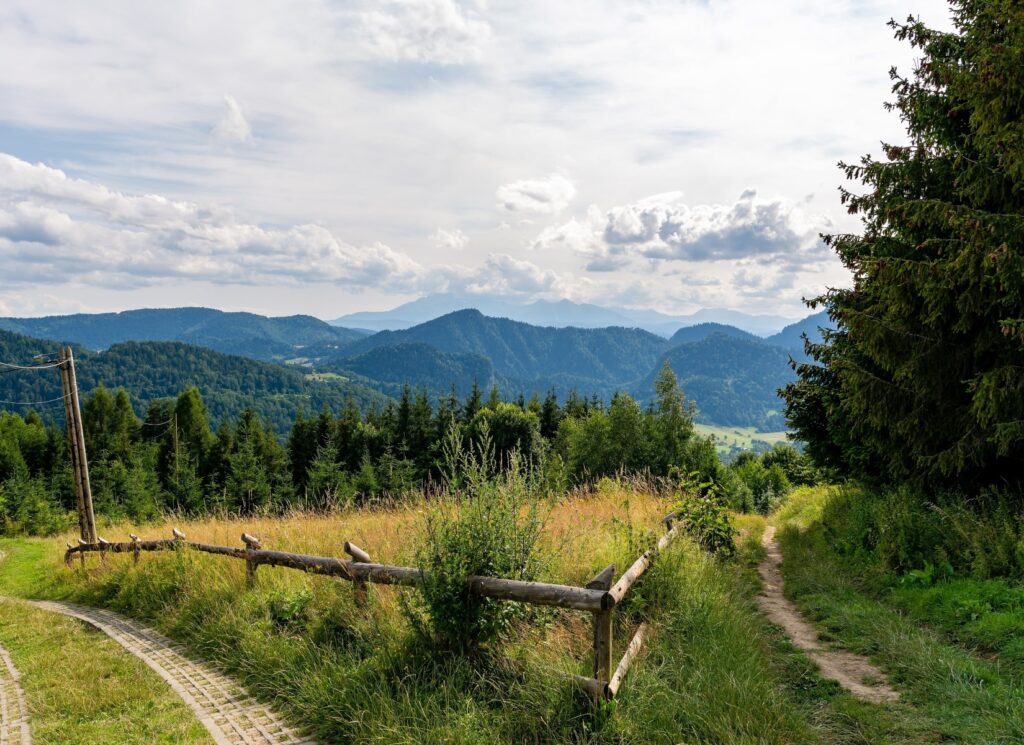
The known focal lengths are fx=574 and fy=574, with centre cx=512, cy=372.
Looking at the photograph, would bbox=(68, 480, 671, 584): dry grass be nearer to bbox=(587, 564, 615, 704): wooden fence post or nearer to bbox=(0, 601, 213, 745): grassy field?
bbox=(587, 564, 615, 704): wooden fence post

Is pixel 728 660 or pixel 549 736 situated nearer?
pixel 549 736

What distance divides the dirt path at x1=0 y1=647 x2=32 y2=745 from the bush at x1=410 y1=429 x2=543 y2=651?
12.5ft

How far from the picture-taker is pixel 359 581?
20.9ft

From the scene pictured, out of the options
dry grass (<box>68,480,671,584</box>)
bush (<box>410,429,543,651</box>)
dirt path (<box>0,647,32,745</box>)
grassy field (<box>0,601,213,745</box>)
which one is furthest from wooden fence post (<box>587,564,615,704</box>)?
dirt path (<box>0,647,32,745</box>)

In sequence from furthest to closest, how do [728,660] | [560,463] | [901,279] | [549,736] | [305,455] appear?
1. [305,455]
2. [901,279]
3. [560,463]
4. [728,660]
5. [549,736]

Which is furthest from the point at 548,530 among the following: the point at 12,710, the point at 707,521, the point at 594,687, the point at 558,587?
the point at 12,710

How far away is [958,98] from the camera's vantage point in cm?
879

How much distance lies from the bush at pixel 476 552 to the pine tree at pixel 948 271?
20.0ft

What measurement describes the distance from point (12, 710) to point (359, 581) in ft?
12.4

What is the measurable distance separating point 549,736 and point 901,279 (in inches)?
311

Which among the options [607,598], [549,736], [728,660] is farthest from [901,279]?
[549,736]

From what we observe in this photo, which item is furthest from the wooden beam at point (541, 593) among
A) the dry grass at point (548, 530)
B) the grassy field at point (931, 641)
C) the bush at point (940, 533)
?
the bush at point (940, 533)

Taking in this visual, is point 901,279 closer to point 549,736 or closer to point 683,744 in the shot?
point 683,744

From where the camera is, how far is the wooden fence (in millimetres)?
4418
